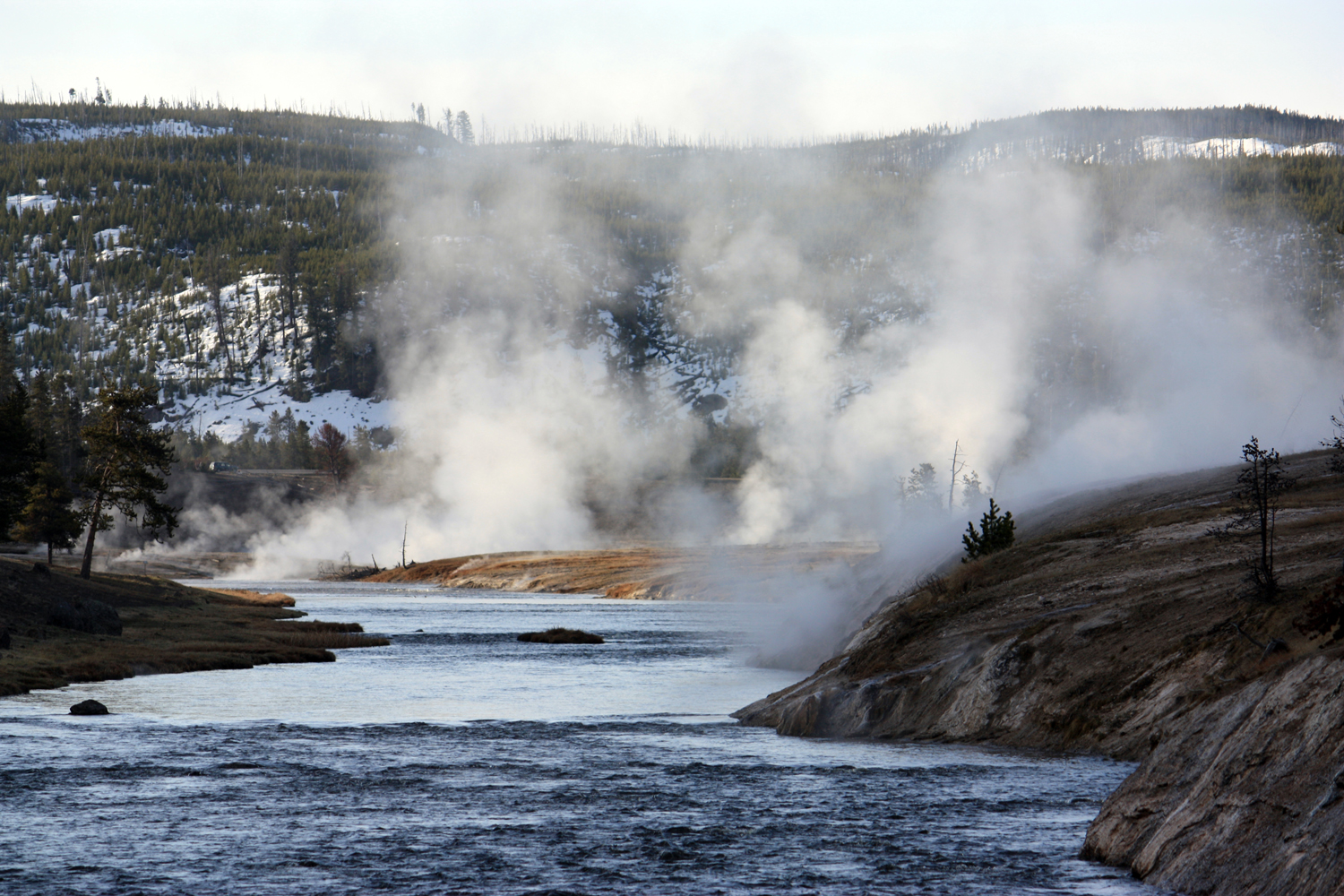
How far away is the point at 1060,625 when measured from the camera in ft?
112

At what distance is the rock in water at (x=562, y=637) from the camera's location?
253 ft

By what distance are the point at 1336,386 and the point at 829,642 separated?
6251 inches

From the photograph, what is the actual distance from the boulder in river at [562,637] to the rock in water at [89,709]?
3884 cm

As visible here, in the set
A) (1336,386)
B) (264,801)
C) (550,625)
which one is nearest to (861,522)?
(1336,386)

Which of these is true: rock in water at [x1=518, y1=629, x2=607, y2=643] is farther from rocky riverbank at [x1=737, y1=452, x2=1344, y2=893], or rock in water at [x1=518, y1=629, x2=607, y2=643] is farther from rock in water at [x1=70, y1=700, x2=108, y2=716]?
rock in water at [x1=70, y1=700, x2=108, y2=716]

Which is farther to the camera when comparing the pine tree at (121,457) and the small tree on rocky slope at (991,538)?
the pine tree at (121,457)

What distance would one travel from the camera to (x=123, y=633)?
204ft

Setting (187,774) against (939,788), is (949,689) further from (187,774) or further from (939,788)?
(187,774)

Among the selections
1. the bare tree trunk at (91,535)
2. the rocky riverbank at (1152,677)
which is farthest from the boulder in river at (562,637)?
the rocky riverbank at (1152,677)

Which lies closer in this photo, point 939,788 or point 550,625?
point 939,788

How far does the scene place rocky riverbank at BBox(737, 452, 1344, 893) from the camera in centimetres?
1722

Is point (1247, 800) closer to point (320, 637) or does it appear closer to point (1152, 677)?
point (1152, 677)

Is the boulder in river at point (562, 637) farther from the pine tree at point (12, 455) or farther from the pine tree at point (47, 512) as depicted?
the pine tree at point (47, 512)

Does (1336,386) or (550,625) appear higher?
(1336,386)
